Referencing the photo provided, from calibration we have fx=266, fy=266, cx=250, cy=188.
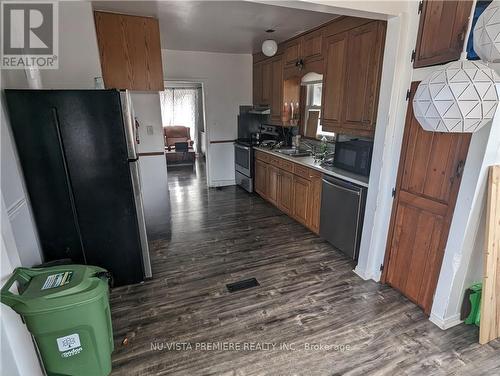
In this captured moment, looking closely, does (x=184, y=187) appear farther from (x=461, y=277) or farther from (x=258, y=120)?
(x=461, y=277)

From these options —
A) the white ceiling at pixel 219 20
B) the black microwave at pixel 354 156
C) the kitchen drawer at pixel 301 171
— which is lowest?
the kitchen drawer at pixel 301 171

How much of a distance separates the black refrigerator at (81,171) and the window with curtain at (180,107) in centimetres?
660

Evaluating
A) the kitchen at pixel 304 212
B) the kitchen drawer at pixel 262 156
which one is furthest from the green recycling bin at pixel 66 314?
the kitchen drawer at pixel 262 156

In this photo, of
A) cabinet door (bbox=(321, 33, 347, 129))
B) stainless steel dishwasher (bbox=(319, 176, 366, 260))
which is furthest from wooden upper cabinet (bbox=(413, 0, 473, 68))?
stainless steel dishwasher (bbox=(319, 176, 366, 260))

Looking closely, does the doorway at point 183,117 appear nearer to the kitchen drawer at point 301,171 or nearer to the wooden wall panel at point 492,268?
the kitchen drawer at point 301,171

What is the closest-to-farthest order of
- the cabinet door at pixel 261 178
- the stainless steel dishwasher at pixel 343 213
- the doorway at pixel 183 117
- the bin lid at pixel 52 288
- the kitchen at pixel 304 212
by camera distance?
the bin lid at pixel 52 288 < the kitchen at pixel 304 212 < the stainless steel dishwasher at pixel 343 213 < the cabinet door at pixel 261 178 < the doorway at pixel 183 117

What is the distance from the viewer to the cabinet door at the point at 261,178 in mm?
4516

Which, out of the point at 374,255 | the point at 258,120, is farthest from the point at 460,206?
the point at 258,120

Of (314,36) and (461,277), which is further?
(314,36)

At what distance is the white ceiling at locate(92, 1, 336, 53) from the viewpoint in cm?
257

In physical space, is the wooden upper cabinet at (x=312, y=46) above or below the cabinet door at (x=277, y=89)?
above

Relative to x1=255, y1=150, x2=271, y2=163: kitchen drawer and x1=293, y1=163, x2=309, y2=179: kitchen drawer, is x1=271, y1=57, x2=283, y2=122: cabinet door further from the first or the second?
x1=293, y1=163, x2=309, y2=179: kitchen drawer

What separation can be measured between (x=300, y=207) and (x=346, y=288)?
136 cm

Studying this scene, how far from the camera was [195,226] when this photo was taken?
3686mm
